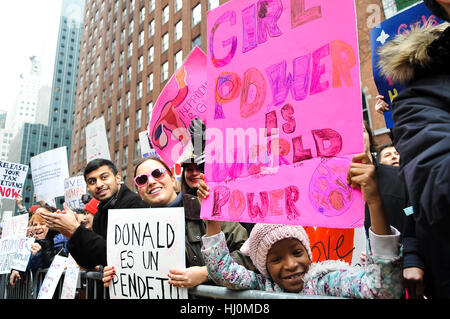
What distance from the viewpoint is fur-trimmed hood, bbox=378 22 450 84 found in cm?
115

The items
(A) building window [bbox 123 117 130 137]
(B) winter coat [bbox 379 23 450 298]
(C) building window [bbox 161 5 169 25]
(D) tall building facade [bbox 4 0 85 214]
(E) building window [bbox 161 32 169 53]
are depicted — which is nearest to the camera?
(B) winter coat [bbox 379 23 450 298]

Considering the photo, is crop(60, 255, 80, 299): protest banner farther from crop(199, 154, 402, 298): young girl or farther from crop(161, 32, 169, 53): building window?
crop(161, 32, 169, 53): building window

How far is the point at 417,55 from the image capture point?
119cm

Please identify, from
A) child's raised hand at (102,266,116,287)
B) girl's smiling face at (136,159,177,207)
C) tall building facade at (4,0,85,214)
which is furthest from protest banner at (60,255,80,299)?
tall building facade at (4,0,85,214)

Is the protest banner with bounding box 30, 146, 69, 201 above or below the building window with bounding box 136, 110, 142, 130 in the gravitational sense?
below

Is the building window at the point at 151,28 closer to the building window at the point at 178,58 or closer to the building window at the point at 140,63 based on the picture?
the building window at the point at 140,63

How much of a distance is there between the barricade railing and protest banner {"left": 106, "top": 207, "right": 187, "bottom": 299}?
164 mm

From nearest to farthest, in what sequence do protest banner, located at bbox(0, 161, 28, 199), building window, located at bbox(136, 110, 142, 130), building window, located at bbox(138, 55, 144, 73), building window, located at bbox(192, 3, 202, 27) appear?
protest banner, located at bbox(0, 161, 28, 199)
building window, located at bbox(192, 3, 202, 27)
building window, located at bbox(136, 110, 142, 130)
building window, located at bbox(138, 55, 144, 73)

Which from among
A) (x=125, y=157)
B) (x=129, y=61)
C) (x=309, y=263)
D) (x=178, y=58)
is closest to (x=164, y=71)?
(x=178, y=58)

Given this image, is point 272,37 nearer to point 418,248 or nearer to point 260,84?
point 260,84

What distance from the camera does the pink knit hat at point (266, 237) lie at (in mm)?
1887

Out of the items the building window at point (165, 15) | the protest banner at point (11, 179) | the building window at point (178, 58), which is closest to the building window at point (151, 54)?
the building window at point (165, 15)

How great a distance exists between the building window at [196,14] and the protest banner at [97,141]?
19.1 metres

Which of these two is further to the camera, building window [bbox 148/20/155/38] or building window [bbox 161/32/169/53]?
building window [bbox 148/20/155/38]
